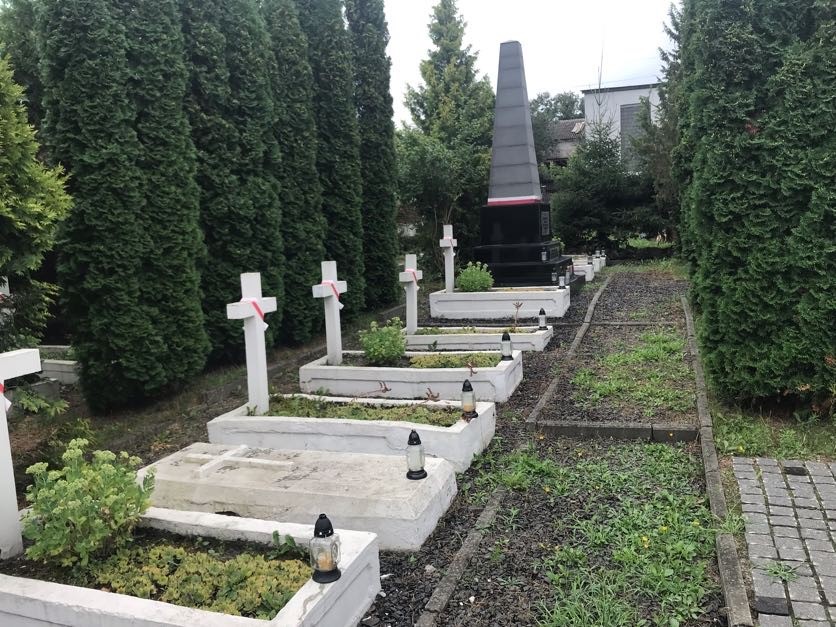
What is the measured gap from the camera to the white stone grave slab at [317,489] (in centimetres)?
363

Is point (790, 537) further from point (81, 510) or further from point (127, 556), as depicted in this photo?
point (81, 510)

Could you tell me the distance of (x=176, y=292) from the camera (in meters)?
6.79

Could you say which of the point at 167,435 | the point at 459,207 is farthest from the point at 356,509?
the point at 459,207

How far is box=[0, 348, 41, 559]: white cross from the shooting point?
10.3 ft

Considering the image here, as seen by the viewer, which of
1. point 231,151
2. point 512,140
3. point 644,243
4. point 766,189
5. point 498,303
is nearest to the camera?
point 766,189

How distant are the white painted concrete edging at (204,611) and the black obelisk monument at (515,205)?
33.3ft

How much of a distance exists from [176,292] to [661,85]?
65.5 ft

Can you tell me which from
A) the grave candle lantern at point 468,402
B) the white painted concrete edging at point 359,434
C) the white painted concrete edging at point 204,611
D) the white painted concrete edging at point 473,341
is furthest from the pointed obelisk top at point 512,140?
the white painted concrete edging at point 204,611

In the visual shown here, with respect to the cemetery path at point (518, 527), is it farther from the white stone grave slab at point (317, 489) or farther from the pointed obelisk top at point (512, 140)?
the pointed obelisk top at point (512, 140)

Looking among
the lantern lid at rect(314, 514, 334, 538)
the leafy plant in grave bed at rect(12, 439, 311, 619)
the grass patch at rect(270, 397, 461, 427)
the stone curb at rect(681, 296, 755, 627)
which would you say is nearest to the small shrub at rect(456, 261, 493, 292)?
the stone curb at rect(681, 296, 755, 627)

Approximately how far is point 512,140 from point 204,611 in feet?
40.3

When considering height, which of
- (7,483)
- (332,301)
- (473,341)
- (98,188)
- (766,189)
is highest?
(98,188)

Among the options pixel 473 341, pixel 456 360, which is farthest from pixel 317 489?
pixel 473 341

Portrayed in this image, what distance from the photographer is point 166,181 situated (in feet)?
22.1
